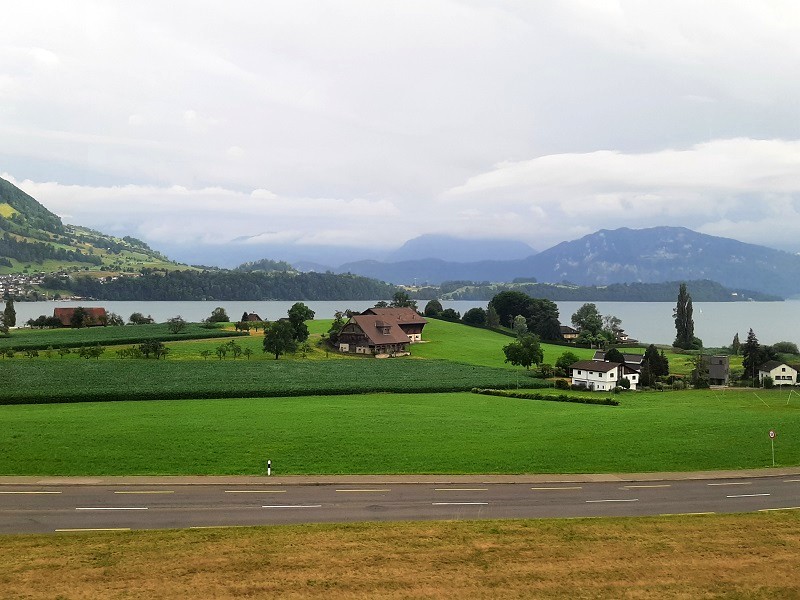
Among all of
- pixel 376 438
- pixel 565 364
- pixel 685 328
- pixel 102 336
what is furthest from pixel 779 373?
pixel 102 336

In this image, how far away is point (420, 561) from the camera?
2272 centimetres

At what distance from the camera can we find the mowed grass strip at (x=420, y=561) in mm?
20594

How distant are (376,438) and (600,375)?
45431 millimetres

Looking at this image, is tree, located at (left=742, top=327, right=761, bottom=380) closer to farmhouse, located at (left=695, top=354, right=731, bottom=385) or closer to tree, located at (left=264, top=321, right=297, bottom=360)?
farmhouse, located at (left=695, top=354, right=731, bottom=385)

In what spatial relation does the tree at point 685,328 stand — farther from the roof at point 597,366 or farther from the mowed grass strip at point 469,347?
the roof at point 597,366

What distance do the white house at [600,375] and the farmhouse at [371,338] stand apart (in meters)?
34.0

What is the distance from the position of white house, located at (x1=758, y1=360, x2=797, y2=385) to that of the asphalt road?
5750 cm

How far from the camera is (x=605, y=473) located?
37.2 metres

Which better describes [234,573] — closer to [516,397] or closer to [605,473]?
[605,473]

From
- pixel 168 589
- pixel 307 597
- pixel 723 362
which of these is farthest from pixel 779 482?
pixel 723 362

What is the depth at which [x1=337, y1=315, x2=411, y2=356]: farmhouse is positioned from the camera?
106 m

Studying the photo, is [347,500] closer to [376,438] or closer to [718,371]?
[376,438]

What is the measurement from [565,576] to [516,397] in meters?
50.0

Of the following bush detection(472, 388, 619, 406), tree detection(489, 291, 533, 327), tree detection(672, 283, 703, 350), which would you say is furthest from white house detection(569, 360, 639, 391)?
tree detection(489, 291, 533, 327)
